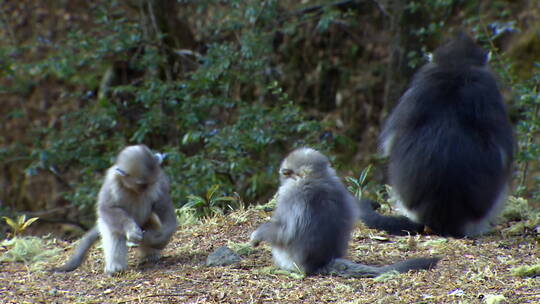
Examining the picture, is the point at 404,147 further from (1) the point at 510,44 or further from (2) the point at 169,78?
(1) the point at 510,44

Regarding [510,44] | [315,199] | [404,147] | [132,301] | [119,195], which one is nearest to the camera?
[132,301]

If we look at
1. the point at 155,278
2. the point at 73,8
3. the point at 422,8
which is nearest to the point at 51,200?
the point at 73,8

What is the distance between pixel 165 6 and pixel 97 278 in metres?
6.09

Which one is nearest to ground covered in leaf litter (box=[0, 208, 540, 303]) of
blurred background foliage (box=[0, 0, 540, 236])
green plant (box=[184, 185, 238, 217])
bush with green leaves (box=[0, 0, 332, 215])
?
green plant (box=[184, 185, 238, 217])

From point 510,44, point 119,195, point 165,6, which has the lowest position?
point 119,195

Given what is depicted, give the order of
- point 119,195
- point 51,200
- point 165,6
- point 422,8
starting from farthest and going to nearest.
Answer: point 51,200
point 165,6
point 422,8
point 119,195

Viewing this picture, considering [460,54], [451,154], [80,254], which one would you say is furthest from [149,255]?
[460,54]

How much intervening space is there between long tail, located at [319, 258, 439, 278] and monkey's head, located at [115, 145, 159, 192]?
135 cm

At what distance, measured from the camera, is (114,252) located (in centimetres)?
464

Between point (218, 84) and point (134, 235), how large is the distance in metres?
4.11

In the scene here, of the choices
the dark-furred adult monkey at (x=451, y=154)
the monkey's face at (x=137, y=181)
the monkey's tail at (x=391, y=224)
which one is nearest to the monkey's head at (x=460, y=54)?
the dark-furred adult monkey at (x=451, y=154)

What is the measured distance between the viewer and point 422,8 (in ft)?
29.8

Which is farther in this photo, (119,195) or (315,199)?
(119,195)

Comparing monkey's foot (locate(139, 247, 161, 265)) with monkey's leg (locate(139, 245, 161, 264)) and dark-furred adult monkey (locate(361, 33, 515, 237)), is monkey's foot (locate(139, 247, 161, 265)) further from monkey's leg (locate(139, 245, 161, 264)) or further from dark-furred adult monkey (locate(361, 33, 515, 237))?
dark-furred adult monkey (locate(361, 33, 515, 237))
